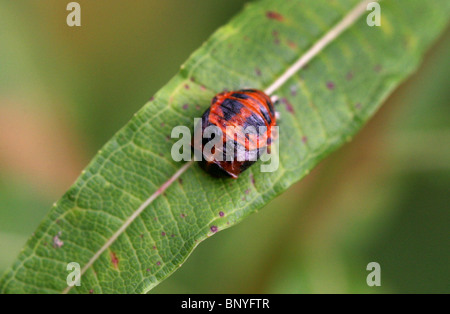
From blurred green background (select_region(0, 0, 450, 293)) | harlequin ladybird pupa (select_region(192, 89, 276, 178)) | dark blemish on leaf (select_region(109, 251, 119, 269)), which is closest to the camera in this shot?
dark blemish on leaf (select_region(109, 251, 119, 269))

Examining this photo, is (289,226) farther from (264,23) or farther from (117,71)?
(117,71)

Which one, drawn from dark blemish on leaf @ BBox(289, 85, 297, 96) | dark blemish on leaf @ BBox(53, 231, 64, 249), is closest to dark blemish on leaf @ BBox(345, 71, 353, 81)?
dark blemish on leaf @ BBox(289, 85, 297, 96)

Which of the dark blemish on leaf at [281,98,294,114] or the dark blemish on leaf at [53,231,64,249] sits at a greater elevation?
the dark blemish on leaf at [281,98,294,114]

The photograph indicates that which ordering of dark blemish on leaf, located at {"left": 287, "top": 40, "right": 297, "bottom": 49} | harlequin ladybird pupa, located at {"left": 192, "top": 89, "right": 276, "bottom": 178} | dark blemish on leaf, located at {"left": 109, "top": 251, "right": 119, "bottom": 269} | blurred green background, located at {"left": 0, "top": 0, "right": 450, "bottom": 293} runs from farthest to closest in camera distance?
blurred green background, located at {"left": 0, "top": 0, "right": 450, "bottom": 293}, dark blemish on leaf, located at {"left": 287, "top": 40, "right": 297, "bottom": 49}, harlequin ladybird pupa, located at {"left": 192, "top": 89, "right": 276, "bottom": 178}, dark blemish on leaf, located at {"left": 109, "top": 251, "right": 119, "bottom": 269}

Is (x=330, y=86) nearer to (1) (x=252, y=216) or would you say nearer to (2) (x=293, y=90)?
(2) (x=293, y=90)

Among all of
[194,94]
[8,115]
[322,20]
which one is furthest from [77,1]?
[322,20]

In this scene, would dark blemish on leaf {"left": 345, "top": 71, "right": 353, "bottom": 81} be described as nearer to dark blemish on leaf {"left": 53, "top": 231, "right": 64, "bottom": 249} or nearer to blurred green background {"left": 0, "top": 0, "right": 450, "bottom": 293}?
blurred green background {"left": 0, "top": 0, "right": 450, "bottom": 293}
